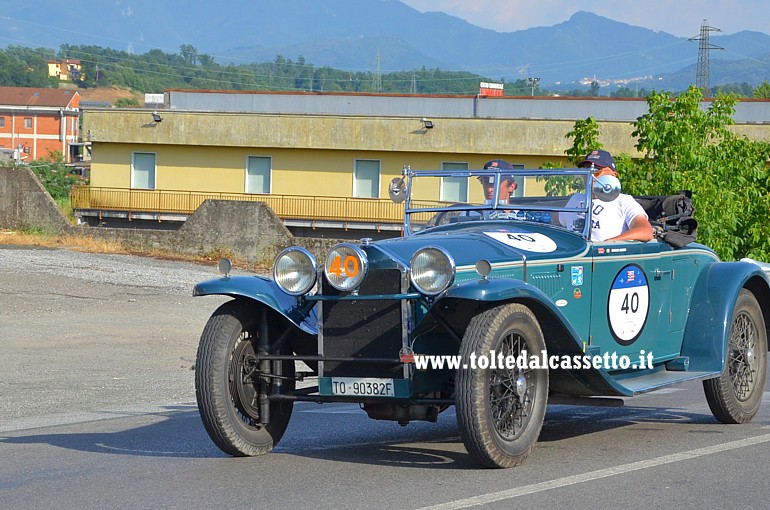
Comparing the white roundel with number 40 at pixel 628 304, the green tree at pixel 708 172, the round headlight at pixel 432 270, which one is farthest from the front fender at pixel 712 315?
the green tree at pixel 708 172

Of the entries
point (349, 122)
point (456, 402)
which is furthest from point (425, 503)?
point (349, 122)

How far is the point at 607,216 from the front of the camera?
9055mm

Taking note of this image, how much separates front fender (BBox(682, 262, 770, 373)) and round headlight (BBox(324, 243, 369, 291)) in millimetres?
3274

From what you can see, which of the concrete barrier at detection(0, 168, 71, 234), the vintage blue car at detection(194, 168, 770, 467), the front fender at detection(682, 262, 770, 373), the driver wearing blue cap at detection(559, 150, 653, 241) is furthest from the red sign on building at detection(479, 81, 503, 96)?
the vintage blue car at detection(194, 168, 770, 467)

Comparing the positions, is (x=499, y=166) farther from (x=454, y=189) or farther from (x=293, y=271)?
(x=293, y=271)

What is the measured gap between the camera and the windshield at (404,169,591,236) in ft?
28.9

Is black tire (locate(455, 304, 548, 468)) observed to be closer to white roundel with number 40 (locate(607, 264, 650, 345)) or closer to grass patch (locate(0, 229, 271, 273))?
white roundel with number 40 (locate(607, 264, 650, 345))

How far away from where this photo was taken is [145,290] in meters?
22.9

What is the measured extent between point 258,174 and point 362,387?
35249 mm

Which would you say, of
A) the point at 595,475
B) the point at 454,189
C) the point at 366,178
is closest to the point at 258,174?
the point at 366,178

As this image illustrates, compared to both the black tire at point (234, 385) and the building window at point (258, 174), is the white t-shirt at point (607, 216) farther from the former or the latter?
the building window at point (258, 174)

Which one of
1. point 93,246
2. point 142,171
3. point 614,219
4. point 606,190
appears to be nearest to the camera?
point 606,190

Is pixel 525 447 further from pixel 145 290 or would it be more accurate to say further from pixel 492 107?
pixel 492 107

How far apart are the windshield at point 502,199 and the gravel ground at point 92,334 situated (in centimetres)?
342
